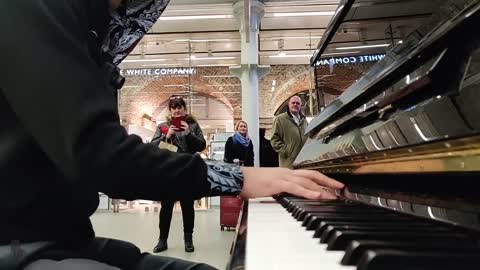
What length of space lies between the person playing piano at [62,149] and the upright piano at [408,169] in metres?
0.17

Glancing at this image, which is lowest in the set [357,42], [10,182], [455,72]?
[10,182]

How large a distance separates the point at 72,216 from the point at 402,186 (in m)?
0.77

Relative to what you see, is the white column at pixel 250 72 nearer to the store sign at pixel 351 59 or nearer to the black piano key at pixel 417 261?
the store sign at pixel 351 59

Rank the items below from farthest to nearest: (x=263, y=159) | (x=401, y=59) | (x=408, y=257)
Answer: (x=263, y=159), (x=401, y=59), (x=408, y=257)

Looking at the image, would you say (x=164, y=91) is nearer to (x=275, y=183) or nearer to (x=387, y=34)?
(x=387, y=34)

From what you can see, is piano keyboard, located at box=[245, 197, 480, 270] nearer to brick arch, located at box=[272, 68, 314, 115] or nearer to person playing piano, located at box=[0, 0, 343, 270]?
person playing piano, located at box=[0, 0, 343, 270]

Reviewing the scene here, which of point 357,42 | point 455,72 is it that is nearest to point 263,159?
point 357,42

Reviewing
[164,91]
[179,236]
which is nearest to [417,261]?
[179,236]

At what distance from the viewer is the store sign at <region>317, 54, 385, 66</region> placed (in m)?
1.19

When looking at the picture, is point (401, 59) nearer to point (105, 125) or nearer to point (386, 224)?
point (386, 224)

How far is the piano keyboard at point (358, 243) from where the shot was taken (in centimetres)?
48

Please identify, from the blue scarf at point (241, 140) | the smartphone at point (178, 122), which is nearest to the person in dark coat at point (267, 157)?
the blue scarf at point (241, 140)

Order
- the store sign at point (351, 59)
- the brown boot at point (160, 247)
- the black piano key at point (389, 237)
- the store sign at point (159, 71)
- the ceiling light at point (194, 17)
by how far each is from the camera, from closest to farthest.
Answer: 1. the black piano key at point (389, 237)
2. the store sign at point (351, 59)
3. the brown boot at point (160, 247)
4. the ceiling light at point (194, 17)
5. the store sign at point (159, 71)

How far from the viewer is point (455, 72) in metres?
0.71
